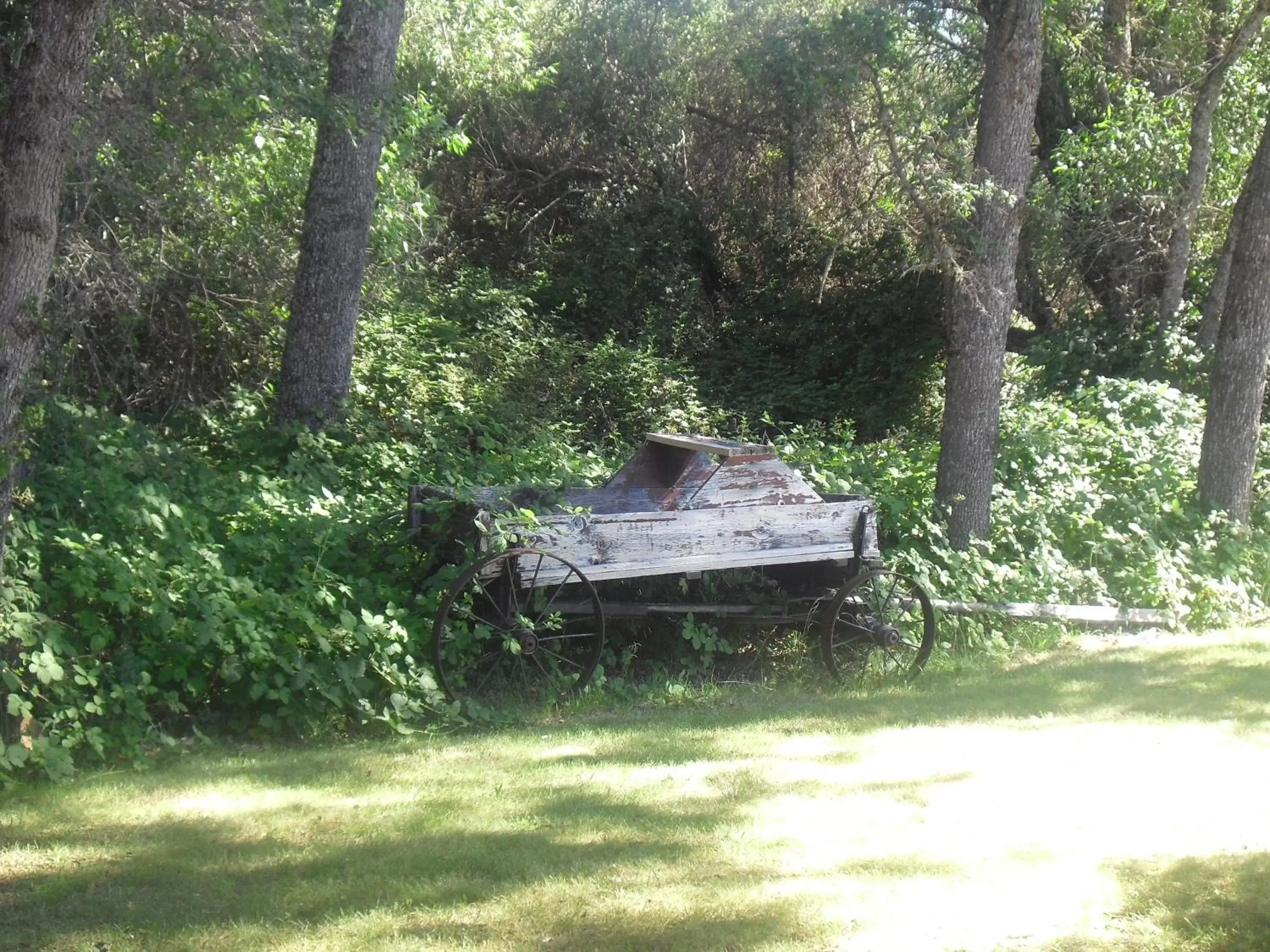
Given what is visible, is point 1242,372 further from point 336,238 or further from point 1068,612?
point 336,238

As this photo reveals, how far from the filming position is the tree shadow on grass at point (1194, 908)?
13.8ft

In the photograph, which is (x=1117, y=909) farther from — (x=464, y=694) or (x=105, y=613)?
(x=105, y=613)

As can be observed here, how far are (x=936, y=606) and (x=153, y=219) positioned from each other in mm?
7405

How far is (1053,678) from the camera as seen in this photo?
878 centimetres

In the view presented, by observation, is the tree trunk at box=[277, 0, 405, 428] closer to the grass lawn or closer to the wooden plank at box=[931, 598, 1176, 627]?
the grass lawn

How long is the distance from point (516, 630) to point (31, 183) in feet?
11.6

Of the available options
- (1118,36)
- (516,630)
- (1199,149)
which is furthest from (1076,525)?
(1118,36)

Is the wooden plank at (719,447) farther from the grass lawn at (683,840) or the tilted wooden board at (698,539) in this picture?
the grass lawn at (683,840)

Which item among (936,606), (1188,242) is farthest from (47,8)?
(1188,242)

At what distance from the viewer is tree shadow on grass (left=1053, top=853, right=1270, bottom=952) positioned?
4211 millimetres

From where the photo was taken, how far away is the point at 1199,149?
52.3ft

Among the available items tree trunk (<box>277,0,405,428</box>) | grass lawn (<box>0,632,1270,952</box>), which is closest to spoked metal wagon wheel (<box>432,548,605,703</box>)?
grass lawn (<box>0,632,1270,952</box>)

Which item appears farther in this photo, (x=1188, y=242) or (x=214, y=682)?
(x=1188, y=242)

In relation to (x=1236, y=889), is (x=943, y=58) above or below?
above
